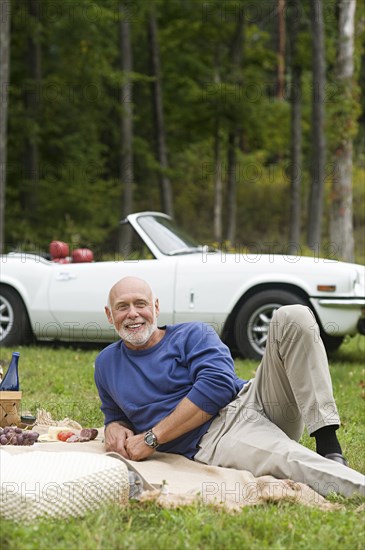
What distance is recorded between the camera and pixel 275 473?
4574 millimetres

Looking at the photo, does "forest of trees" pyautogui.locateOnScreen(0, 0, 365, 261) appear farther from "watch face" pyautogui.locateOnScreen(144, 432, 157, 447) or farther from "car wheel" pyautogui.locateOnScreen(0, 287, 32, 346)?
"watch face" pyautogui.locateOnScreen(144, 432, 157, 447)

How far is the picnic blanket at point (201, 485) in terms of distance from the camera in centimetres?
424

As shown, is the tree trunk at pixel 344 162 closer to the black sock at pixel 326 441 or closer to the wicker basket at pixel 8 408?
the wicker basket at pixel 8 408

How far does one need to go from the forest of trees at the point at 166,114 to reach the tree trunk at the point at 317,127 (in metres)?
0.03

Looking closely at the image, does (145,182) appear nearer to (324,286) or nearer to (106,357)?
(324,286)

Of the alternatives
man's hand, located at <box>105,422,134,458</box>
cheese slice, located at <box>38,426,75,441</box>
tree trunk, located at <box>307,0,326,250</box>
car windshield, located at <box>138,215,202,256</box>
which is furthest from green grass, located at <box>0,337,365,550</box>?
tree trunk, located at <box>307,0,326,250</box>

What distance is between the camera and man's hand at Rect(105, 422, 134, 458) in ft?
16.0

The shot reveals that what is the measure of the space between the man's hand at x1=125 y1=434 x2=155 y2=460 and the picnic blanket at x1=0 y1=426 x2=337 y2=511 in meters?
0.05

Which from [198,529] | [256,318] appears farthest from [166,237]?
[198,529]

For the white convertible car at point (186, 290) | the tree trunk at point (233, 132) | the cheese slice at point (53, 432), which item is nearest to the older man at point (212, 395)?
the cheese slice at point (53, 432)

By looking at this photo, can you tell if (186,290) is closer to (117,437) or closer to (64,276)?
(64,276)

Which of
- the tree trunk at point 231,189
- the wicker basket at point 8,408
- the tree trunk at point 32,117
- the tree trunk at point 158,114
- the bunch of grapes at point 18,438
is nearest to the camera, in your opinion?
the bunch of grapes at point 18,438

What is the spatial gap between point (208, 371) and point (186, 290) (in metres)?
4.63

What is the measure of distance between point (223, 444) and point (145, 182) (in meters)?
24.9
